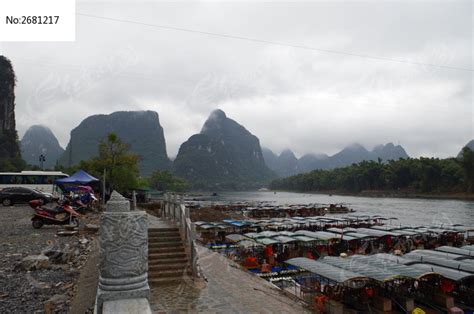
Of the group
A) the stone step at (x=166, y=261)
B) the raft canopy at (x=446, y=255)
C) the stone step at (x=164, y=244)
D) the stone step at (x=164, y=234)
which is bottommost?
the raft canopy at (x=446, y=255)

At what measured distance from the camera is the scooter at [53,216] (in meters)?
16.1

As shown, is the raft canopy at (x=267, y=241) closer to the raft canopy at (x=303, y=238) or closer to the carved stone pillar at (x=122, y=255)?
the raft canopy at (x=303, y=238)

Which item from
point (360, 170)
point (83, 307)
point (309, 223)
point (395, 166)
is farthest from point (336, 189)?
point (83, 307)

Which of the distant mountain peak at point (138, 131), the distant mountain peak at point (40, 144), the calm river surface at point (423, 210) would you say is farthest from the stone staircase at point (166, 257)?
the distant mountain peak at point (138, 131)

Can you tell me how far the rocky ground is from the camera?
7480 millimetres

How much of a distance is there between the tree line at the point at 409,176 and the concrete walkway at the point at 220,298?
273ft

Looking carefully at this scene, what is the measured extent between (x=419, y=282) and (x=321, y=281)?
350cm

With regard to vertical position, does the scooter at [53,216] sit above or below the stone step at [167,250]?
above

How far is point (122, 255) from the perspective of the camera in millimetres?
4008

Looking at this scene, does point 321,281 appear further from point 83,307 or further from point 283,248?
point 83,307

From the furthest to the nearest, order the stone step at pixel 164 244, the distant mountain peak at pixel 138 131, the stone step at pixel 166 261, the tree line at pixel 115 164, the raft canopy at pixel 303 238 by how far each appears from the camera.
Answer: the distant mountain peak at pixel 138 131 < the tree line at pixel 115 164 < the raft canopy at pixel 303 238 < the stone step at pixel 164 244 < the stone step at pixel 166 261

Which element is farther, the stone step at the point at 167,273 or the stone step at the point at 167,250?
the stone step at the point at 167,250

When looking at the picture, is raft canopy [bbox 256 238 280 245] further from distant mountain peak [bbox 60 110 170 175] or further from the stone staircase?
distant mountain peak [bbox 60 110 170 175]

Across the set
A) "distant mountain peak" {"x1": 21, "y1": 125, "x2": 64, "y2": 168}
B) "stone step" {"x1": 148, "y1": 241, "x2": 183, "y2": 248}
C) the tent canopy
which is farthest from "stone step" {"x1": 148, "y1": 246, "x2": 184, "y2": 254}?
"distant mountain peak" {"x1": 21, "y1": 125, "x2": 64, "y2": 168}
